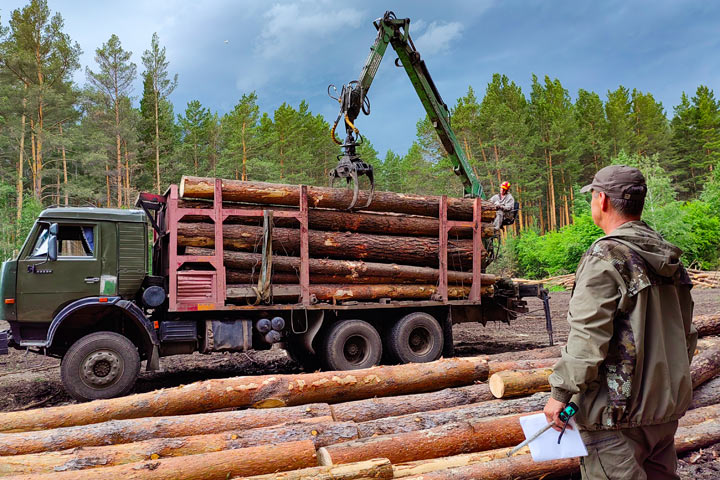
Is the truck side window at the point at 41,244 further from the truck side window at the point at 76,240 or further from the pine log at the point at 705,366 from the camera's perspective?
the pine log at the point at 705,366

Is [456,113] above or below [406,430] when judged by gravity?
above

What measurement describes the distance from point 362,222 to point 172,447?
5.52 metres

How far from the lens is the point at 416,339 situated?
364 inches

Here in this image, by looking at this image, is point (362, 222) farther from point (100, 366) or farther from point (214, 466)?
point (214, 466)

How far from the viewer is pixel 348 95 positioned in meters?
9.45

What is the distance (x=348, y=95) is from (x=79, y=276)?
550 centimetres

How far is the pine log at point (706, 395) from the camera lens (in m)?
5.70

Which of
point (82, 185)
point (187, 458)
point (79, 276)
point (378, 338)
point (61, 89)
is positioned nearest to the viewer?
point (187, 458)

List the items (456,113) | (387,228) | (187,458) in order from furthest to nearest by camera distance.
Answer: (456,113) → (387,228) → (187,458)

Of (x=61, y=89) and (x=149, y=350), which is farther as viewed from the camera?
(x=61, y=89)

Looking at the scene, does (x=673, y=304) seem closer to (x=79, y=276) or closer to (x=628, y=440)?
(x=628, y=440)

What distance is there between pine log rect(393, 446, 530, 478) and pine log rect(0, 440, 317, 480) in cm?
71

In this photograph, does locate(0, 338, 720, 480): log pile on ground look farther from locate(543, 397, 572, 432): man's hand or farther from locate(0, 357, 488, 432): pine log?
locate(543, 397, 572, 432): man's hand

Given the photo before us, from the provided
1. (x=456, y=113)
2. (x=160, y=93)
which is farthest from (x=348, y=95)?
(x=456, y=113)
